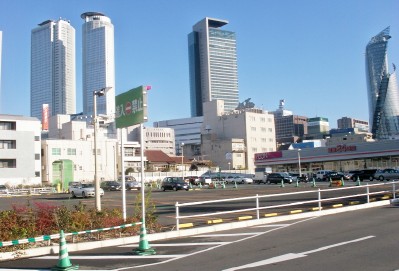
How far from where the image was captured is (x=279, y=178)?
Answer: 233 ft

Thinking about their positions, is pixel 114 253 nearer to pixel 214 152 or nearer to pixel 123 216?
pixel 123 216

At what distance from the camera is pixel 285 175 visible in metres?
70.6

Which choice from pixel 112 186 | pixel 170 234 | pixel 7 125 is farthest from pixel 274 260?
pixel 7 125

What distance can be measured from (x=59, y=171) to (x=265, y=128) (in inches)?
3468

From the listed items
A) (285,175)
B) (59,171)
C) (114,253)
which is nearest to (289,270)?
(114,253)

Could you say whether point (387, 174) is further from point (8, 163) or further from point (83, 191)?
point (8, 163)

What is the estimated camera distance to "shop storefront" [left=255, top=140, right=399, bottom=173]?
294 feet

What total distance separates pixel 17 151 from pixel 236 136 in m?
90.0

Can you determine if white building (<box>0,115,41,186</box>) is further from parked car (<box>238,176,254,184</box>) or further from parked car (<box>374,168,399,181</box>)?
parked car (<box>374,168,399,181</box>)

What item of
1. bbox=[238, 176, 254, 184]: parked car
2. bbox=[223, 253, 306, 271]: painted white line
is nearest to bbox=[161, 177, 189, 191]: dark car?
bbox=[238, 176, 254, 184]: parked car

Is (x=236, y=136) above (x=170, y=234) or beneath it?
above

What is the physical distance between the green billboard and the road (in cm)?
441

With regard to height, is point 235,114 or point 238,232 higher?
point 235,114

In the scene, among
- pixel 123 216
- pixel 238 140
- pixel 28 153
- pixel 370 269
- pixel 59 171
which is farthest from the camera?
pixel 238 140
